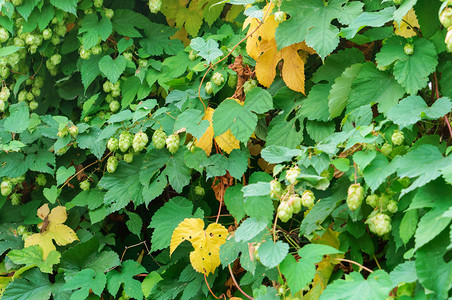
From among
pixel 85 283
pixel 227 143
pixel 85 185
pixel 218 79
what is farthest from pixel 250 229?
pixel 85 185

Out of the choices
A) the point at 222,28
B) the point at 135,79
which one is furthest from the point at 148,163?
the point at 222,28

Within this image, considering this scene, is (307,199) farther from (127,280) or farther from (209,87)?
(127,280)

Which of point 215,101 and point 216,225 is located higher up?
point 215,101

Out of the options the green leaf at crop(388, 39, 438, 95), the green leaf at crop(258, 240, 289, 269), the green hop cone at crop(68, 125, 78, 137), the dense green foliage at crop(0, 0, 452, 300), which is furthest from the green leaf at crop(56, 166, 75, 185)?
the green leaf at crop(388, 39, 438, 95)

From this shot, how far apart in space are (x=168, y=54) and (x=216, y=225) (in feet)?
4.10

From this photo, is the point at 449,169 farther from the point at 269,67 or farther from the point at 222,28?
the point at 222,28

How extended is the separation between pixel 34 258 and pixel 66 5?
4.75 feet

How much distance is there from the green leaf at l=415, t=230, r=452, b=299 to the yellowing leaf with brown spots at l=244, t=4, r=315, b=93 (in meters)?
0.95

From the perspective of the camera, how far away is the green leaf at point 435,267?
1.37 m

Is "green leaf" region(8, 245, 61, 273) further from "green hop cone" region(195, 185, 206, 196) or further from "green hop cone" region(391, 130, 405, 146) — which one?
"green hop cone" region(391, 130, 405, 146)

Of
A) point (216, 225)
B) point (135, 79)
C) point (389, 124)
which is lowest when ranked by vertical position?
point (216, 225)

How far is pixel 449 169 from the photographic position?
4.56 ft

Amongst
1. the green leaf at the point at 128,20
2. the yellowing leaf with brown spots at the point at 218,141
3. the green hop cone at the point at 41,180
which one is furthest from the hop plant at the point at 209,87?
the green hop cone at the point at 41,180

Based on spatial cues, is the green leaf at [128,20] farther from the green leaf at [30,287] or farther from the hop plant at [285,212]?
the hop plant at [285,212]
